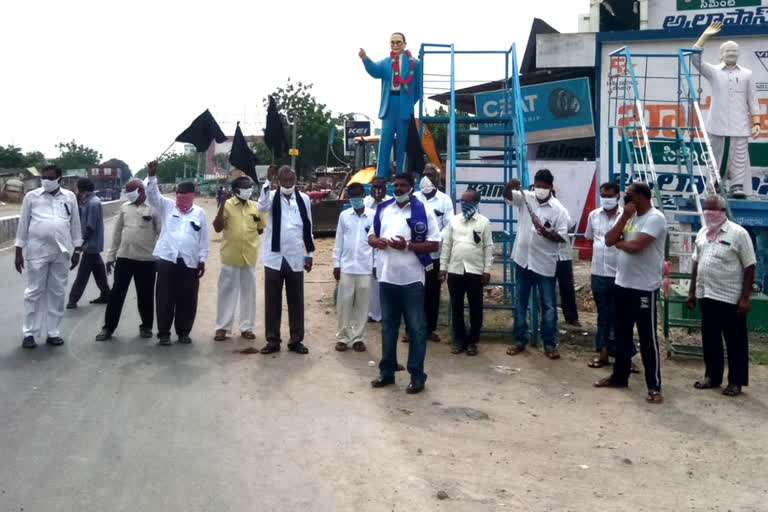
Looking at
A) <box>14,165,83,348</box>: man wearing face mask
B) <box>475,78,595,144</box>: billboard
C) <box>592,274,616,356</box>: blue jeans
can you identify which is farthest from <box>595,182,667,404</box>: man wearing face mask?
<box>475,78,595,144</box>: billboard

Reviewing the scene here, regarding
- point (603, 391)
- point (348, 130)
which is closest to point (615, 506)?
point (603, 391)

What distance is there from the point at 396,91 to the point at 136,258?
162 inches

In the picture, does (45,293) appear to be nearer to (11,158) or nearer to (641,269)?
(641,269)

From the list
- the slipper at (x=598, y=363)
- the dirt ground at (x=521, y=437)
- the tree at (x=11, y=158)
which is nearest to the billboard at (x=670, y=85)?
the slipper at (x=598, y=363)

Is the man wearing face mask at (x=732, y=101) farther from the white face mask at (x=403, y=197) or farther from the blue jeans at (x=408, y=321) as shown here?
the blue jeans at (x=408, y=321)

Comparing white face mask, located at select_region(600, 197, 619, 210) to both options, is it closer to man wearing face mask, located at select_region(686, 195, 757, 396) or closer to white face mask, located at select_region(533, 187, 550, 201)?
white face mask, located at select_region(533, 187, 550, 201)

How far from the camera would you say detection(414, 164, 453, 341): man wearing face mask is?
976 centimetres

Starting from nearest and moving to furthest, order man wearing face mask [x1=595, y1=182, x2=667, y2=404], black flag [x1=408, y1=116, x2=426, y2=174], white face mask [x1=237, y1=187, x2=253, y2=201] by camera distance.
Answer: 1. man wearing face mask [x1=595, y1=182, x2=667, y2=404]
2. white face mask [x1=237, y1=187, x2=253, y2=201]
3. black flag [x1=408, y1=116, x2=426, y2=174]

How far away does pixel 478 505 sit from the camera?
4.92 m

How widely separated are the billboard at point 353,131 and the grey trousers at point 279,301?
1916 centimetres

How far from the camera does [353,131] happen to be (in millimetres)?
35594

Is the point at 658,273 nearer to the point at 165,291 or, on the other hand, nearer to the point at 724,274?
the point at 724,274

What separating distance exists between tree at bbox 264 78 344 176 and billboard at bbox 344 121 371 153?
1526 mm

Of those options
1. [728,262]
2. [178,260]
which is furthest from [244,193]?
[728,262]
